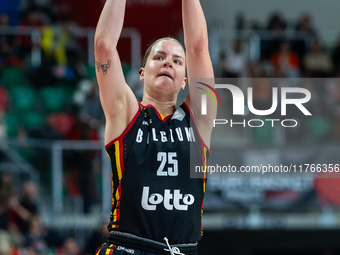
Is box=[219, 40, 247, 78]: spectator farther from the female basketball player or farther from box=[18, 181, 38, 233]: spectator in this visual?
the female basketball player

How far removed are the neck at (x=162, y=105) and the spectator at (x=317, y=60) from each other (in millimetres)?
9436

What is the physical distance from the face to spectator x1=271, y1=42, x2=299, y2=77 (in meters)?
9.03

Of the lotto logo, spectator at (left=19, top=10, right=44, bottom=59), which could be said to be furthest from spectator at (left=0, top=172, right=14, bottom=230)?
the lotto logo

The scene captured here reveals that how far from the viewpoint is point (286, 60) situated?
13281 millimetres

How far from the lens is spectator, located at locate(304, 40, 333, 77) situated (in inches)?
517

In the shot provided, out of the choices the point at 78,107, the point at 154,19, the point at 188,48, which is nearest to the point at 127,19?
the point at 154,19

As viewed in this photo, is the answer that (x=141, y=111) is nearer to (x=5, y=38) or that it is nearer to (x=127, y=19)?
(x=5, y=38)

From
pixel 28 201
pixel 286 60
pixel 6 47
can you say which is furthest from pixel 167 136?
pixel 286 60

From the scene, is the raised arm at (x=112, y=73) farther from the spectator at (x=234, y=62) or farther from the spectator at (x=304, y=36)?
the spectator at (x=304, y=36)

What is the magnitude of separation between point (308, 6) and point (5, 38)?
840 centimetres

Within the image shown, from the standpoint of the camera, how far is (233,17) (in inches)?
591

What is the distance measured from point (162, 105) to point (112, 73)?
1.89 feet

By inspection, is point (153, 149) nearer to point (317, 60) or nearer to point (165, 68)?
point (165, 68)

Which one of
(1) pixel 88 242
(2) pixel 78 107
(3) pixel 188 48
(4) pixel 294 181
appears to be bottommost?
(1) pixel 88 242
